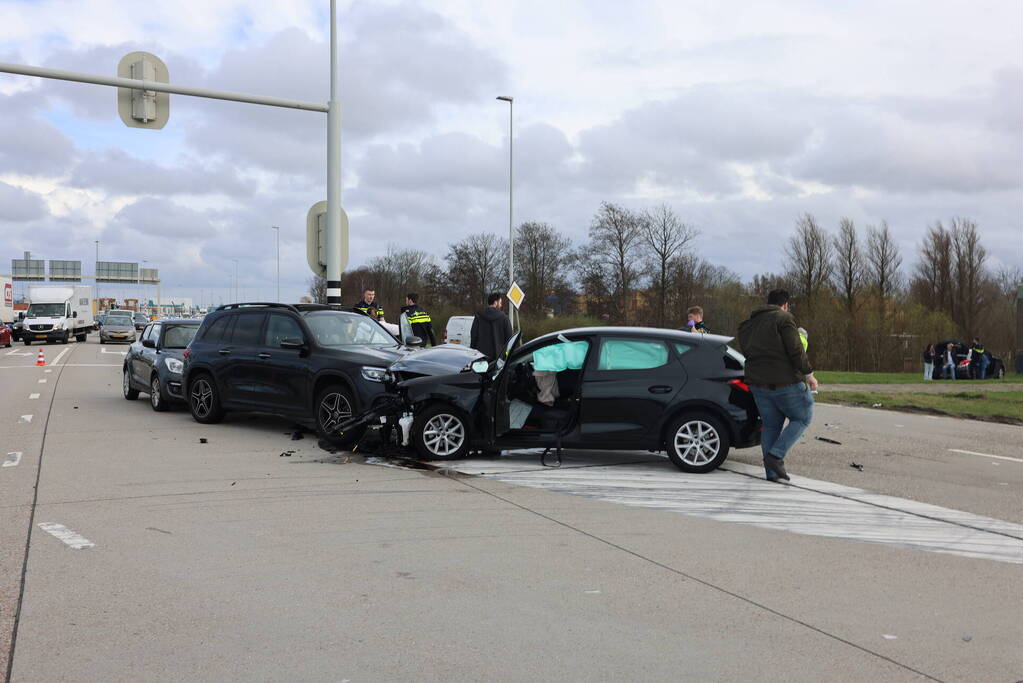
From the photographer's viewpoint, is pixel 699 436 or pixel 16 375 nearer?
pixel 699 436

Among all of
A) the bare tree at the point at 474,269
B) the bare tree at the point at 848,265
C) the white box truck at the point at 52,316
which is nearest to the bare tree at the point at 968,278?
the bare tree at the point at 848,265

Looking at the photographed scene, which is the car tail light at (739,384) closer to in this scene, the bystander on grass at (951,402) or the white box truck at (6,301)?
the bystander on grass at (951,402)

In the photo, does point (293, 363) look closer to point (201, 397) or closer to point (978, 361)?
point (201, 397)

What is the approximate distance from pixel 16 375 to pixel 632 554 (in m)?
23.3

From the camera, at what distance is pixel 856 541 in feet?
21.4

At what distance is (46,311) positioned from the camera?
50.1 metres

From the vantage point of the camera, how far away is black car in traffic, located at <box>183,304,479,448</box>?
11.2 m

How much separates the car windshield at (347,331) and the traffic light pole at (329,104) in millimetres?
3249

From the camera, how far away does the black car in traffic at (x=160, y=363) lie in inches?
601

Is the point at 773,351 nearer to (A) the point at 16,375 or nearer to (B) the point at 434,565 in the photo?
(B) the point at 434,565

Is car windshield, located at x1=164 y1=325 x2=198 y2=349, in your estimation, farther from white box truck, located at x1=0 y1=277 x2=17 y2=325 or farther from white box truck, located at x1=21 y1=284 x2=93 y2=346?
white box truck, located at x1=0 y1=277 x2=17 y2=325

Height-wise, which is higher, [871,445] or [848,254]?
[848,254]

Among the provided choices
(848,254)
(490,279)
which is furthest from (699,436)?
(490,279)

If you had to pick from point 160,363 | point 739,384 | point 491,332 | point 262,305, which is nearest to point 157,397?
point 160,363
